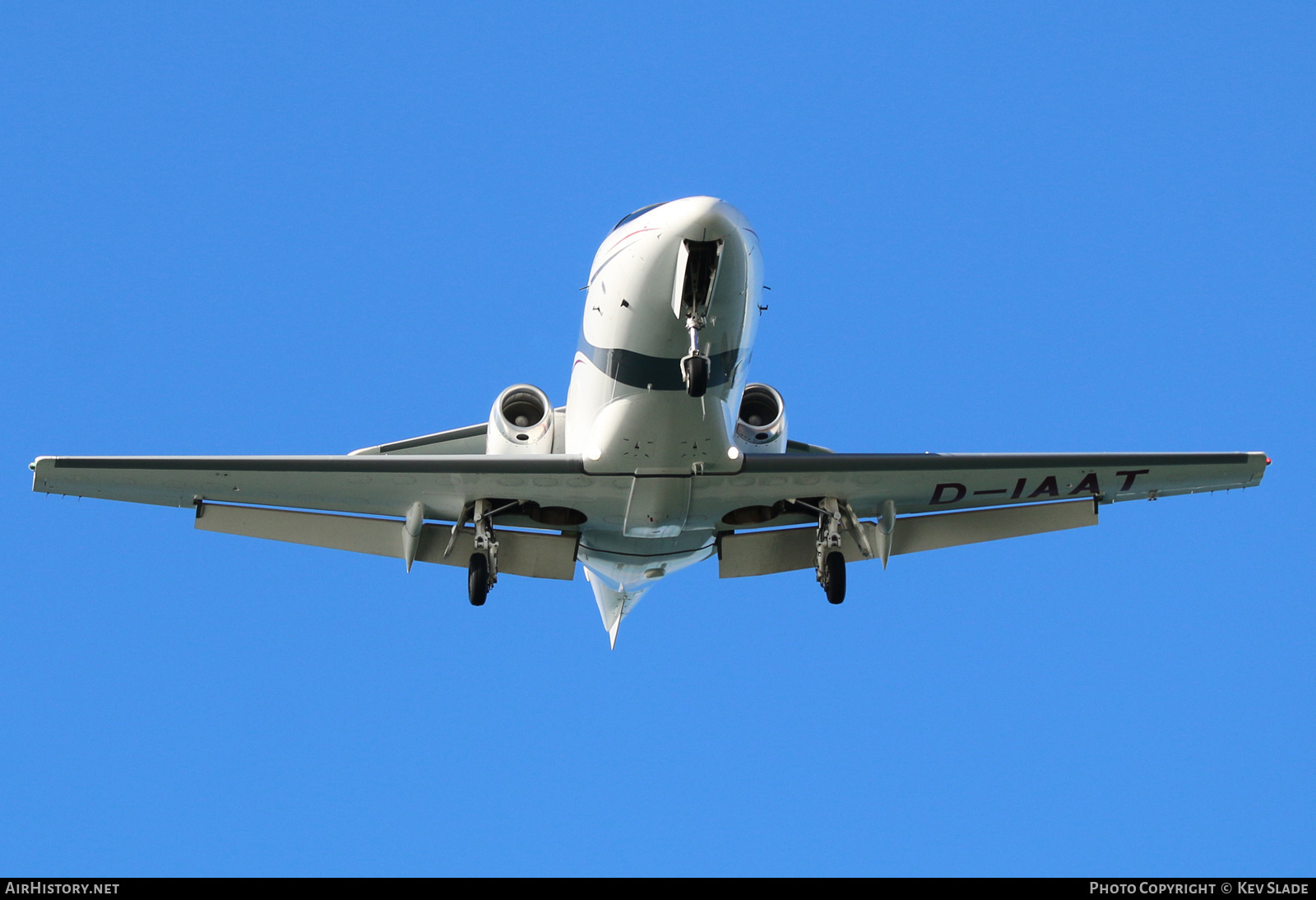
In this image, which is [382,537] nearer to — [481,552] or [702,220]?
[481,552]

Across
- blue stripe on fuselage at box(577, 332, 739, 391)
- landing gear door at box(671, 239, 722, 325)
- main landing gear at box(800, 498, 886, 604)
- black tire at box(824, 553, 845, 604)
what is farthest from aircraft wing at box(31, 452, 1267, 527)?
landing gear door at box(671, 239, 722, 325)

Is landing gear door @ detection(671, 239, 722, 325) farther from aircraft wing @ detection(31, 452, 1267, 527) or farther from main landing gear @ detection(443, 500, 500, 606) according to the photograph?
main landing gear @ detection(443, 500, 500, 606)

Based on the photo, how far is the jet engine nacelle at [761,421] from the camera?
20.7m

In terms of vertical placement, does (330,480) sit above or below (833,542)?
above

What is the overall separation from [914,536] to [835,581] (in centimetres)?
280

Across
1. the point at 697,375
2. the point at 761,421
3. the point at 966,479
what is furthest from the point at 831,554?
the point at 697,375

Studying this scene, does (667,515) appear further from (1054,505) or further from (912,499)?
(1054,505)

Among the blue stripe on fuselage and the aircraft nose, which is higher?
the aircraft nose

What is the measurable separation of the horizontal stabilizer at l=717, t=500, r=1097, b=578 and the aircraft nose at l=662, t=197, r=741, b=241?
681 cm

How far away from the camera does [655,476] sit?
61.6ft

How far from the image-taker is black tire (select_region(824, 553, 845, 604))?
20.0 m

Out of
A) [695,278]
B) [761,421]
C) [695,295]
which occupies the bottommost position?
[695,295]

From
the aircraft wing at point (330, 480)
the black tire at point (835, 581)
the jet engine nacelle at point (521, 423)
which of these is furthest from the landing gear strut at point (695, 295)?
the black tire at point (835, 581)
